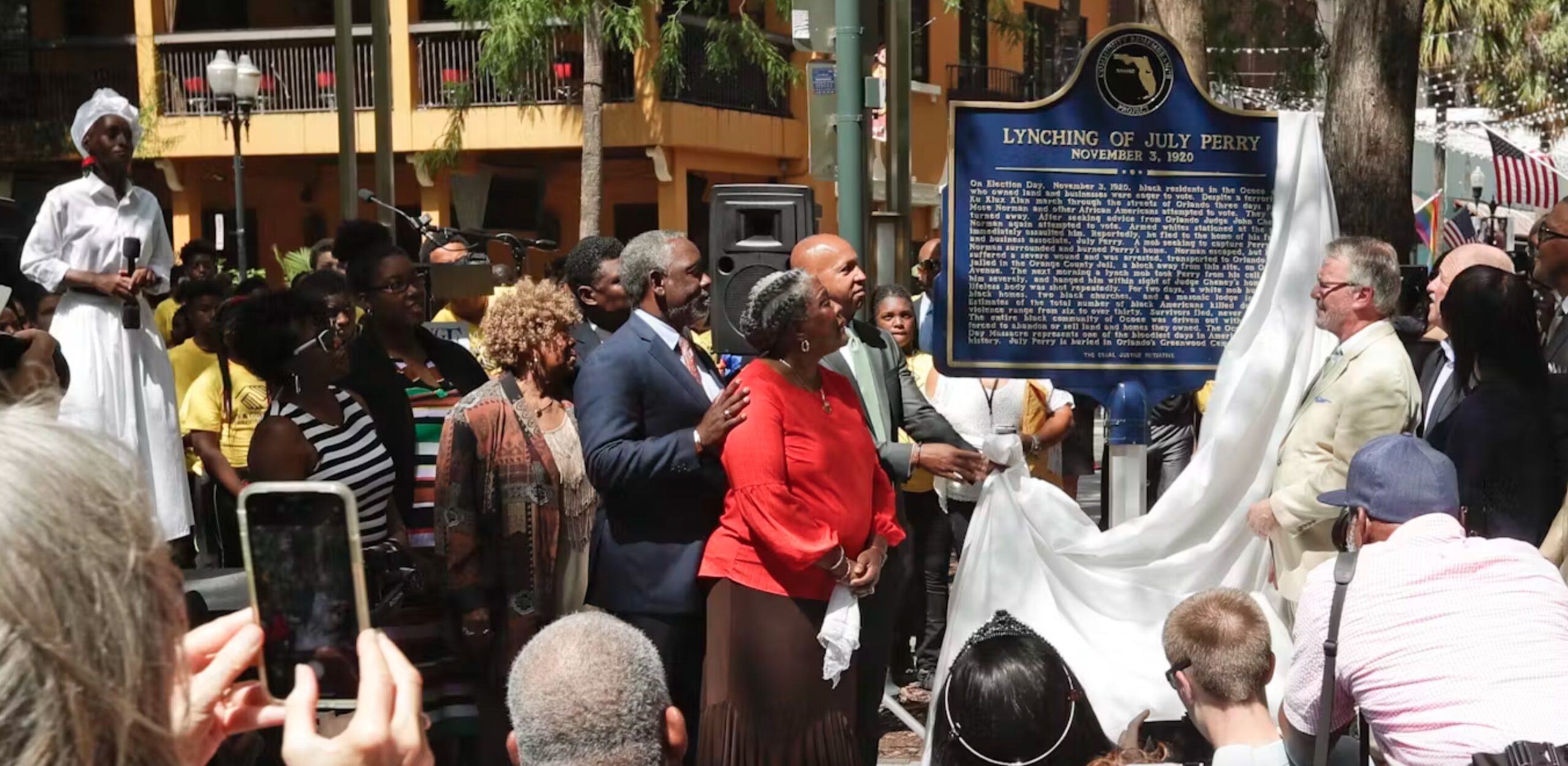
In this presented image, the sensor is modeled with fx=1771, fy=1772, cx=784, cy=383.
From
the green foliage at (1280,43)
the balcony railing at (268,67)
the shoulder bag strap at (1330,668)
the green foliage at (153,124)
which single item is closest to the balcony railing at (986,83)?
the green foliage at (1280,43)

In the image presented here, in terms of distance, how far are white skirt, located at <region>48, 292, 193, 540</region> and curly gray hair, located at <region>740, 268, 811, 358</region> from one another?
7.93 feet

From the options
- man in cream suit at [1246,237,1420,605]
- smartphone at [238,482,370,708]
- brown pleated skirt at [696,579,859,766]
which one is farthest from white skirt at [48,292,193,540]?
smartphone at [238,482,370,708]

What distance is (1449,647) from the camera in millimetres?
3641

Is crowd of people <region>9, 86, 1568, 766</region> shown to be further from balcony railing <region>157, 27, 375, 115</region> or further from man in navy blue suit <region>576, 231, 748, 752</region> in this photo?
balcony railing <region>157, 27, 375, 115</region>

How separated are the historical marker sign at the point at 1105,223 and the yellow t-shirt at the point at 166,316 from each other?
17.9 feet

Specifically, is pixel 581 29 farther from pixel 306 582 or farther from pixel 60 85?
pixel 306 582

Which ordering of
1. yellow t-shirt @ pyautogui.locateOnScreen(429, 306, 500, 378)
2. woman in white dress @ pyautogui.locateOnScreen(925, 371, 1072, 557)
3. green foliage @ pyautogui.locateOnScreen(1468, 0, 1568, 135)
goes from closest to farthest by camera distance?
yellow t-shirt @ pyautogui.locateOnScreen(429, 306, 500, 378) < woman in white dress @ pyautogui.locateOnScreen(925, 371, 1072, 557) < green foliage @ pyautogui.locateOnScreen(1468, 0, 1568, 135)

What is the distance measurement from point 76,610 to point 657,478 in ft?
11.9

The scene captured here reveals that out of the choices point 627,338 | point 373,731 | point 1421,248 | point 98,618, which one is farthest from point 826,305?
point 1421,248

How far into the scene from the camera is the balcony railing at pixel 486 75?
24.1 metres

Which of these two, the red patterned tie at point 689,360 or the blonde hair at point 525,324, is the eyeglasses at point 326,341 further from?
the red patterned tie at point 689,360

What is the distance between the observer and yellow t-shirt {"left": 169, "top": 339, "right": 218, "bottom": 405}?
837 cm

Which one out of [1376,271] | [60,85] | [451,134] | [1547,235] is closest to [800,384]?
[1376,271]

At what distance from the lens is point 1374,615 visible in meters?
3.79
